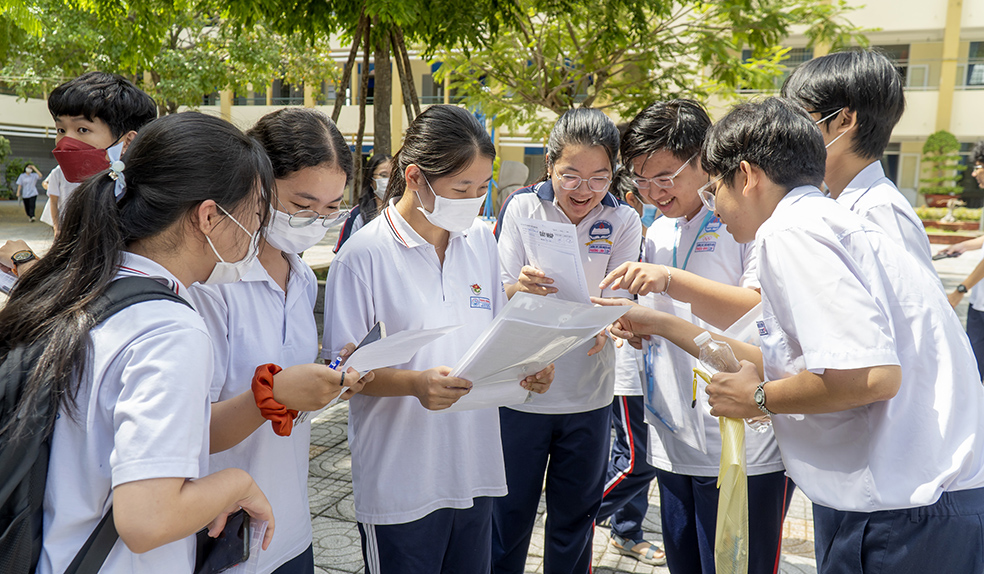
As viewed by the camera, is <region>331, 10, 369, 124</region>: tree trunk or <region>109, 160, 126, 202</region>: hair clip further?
<region>331, 10, 369, 124</region>: tree trunk

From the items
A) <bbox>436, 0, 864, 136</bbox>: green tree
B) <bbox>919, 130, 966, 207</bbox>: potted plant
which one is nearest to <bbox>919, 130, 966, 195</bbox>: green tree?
<bbox>919, 130, 966, 207</bbox>: potted plant

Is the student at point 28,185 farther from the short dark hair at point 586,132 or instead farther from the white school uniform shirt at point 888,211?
the white school uniform shirt at point 888,211

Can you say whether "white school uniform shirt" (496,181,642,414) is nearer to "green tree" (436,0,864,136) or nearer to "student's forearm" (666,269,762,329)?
"student's forearm" (666,269,762,329)

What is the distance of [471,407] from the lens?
1.88 m

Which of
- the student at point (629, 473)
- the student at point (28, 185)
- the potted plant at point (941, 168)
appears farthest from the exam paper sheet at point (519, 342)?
the potted plant at point (941, 168)

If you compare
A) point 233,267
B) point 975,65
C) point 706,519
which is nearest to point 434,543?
point 706,519

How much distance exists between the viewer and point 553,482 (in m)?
2.58

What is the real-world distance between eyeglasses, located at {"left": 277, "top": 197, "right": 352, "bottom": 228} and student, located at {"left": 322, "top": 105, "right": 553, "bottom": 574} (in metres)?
0.08

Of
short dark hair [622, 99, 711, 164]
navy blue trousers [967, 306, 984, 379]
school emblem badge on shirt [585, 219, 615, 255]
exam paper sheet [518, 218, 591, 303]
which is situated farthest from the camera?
navy blue trousers [967, 306, 984, 379]

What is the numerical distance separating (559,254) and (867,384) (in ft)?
3.48

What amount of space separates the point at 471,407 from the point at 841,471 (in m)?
0.91

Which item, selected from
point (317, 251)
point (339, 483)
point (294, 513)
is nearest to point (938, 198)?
Answer: point (317, 251)

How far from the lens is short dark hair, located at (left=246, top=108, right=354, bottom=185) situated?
1845 mm

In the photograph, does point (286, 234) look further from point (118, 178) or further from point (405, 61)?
point (405, 61)
